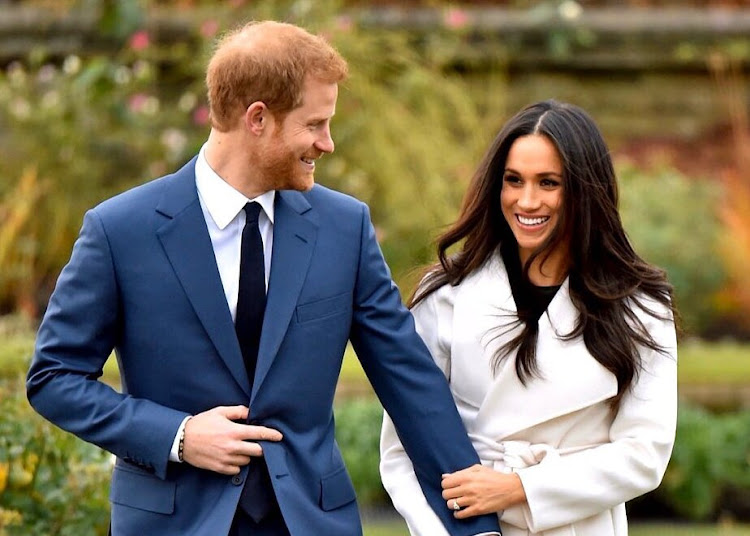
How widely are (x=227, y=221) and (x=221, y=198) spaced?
6 cm

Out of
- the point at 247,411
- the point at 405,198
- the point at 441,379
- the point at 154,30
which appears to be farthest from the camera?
the point at 154,30

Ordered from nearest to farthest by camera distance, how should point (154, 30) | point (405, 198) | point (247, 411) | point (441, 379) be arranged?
point (247, 411)
point (441, 379)
point (405, 198)
point (154, 30)

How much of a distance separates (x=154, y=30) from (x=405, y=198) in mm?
2747

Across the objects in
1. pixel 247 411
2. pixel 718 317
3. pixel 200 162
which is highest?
pixel 200 162

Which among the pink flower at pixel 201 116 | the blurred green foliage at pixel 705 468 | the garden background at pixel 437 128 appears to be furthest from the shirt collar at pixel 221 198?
the pink flower at pixel 201 116

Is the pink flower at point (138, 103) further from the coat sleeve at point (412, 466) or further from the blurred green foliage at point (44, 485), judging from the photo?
the coat sleeve at point (412, 466)

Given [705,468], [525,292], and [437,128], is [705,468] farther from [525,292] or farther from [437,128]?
[437,128]

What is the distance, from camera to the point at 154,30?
39.5 feet

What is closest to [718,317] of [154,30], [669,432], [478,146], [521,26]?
[478,146]

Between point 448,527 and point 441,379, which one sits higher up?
point 441,379

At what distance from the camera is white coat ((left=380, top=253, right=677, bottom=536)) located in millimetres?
3914

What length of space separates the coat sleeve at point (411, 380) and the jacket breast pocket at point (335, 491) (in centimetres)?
21

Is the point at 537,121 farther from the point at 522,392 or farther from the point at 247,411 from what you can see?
the point at 247,411

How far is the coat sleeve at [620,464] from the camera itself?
12.8 ft
